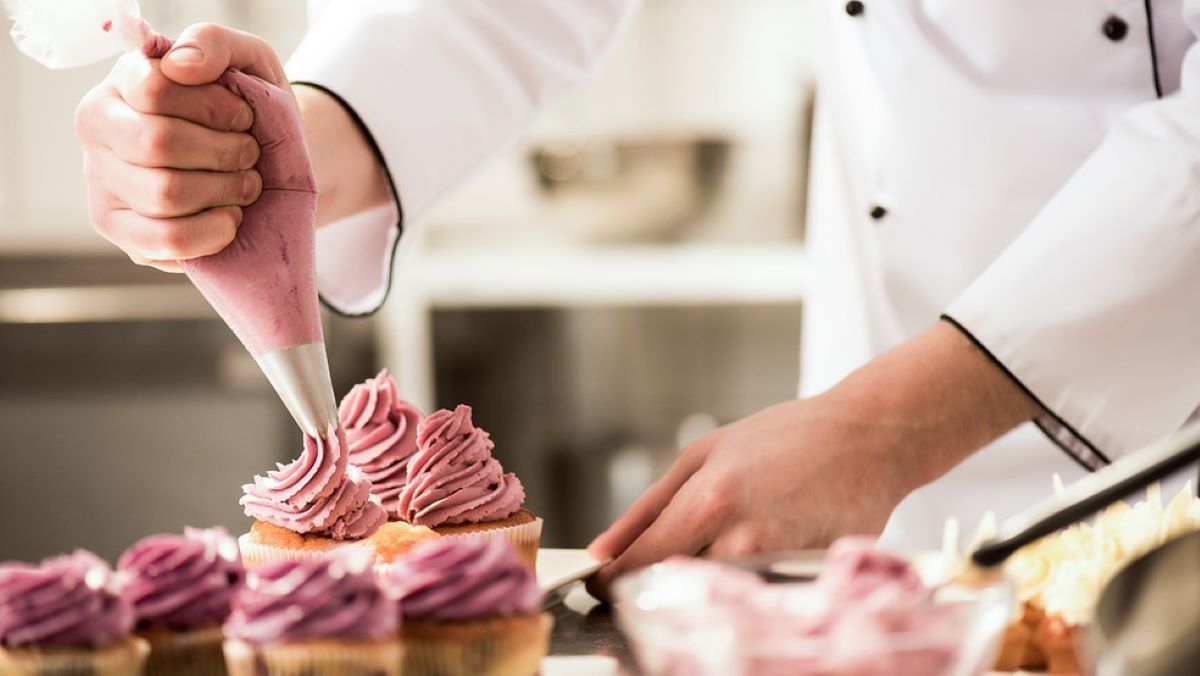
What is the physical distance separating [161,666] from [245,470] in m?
2.65

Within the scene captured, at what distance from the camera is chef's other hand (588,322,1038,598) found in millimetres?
1039

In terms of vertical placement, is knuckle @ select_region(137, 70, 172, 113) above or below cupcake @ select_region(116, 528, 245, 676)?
above

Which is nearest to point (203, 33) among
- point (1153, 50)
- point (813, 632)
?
point (813, 632)

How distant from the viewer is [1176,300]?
4.09 ft

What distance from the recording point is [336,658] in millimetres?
732

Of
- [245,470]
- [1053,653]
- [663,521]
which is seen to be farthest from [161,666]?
[245,470]

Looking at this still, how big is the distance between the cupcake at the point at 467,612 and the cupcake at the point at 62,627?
0.50 ft

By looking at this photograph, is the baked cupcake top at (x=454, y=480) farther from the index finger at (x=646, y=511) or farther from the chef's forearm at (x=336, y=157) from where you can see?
the chef's forearm at (x=336, y=157)

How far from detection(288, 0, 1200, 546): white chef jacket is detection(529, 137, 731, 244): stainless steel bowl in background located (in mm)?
Result: 1829

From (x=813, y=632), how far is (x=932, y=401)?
53 centimetres

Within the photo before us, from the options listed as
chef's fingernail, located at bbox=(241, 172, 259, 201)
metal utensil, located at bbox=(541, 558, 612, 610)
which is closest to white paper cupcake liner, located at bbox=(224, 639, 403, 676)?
metal utensil, located at bbox=(541, 558, 612, 610)

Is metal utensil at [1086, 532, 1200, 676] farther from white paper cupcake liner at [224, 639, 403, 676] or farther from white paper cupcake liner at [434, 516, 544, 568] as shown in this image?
white paper cupcake liner at [434, 516, 544, 568]

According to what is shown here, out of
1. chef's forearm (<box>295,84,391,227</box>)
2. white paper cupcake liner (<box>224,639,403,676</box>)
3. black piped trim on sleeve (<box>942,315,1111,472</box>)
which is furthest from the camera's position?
chef's forearm (<box>295,84,391,227</box>)

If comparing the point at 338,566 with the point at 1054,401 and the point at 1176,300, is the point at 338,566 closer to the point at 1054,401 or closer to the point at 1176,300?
the point at 1054,401
